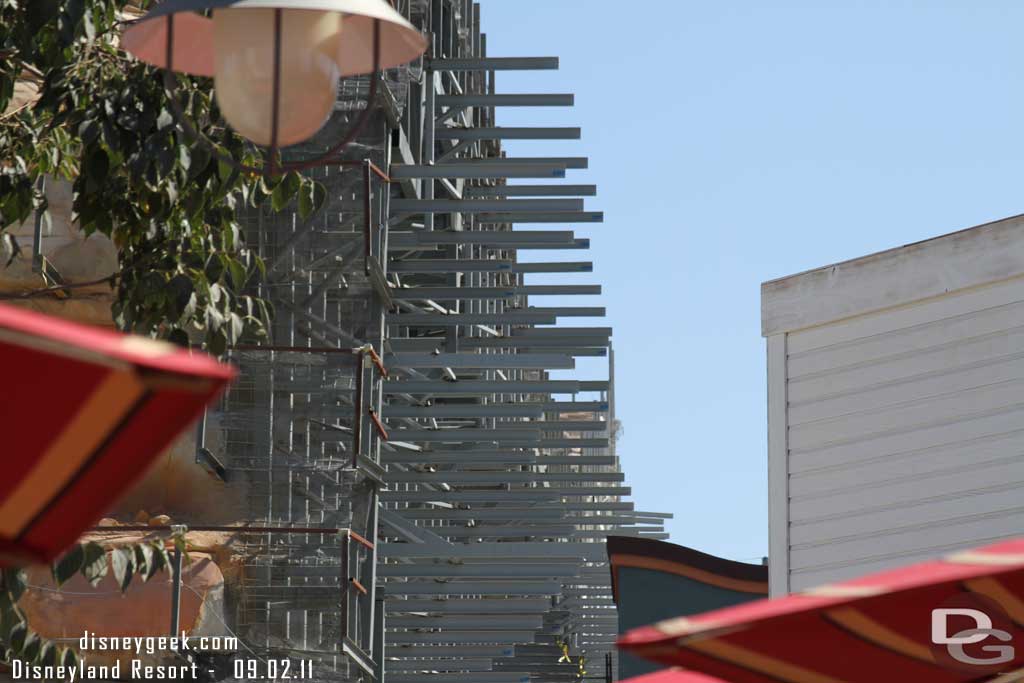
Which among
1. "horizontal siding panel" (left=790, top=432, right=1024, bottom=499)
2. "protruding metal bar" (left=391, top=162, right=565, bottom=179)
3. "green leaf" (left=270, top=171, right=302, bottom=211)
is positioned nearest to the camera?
"green leaf" (left=270, top=171, right=302, bottom=211)

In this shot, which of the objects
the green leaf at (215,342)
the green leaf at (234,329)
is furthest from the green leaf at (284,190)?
the green leaf at (215,342)

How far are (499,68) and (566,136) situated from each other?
864mm

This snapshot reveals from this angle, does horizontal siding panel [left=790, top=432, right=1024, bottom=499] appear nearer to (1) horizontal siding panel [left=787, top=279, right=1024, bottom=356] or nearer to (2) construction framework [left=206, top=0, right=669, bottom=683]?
(1) horizontal siding panel [left=787, top=279, right=1024, bottom=356]

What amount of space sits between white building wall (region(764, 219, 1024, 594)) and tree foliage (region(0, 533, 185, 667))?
3979 millimetres

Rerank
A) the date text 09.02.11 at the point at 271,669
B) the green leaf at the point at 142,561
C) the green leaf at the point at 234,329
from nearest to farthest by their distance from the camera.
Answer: the green leaf at the point at 142,561, the green leaf at the point at 234,329, the date text 09.02.11 at the point at 271,669

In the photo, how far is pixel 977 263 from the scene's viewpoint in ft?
26.3

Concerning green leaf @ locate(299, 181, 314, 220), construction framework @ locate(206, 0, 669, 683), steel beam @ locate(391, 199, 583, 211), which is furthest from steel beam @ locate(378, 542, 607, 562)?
green leaf @ locate(299, 181, 314, 220)

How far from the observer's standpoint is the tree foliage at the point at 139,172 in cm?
573

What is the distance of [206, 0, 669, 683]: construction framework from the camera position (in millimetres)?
13000

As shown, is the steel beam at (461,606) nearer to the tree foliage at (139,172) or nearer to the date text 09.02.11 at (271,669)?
the date text 09.02.11 at (271,669)

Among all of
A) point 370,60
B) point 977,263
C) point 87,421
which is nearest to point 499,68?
point 977,263

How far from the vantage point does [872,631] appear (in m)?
3.69

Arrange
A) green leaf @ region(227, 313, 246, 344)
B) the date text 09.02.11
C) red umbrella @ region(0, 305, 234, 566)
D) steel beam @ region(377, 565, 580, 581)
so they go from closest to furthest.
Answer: red umbrella @ region(0, 305, 234, 566) < green leaf @ region(227, 313, 246, 344) < the date text 09.02.11 < steel beam @ region(377, 565, 580, 581)

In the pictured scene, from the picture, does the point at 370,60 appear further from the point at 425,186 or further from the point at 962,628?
the point at 425,186
